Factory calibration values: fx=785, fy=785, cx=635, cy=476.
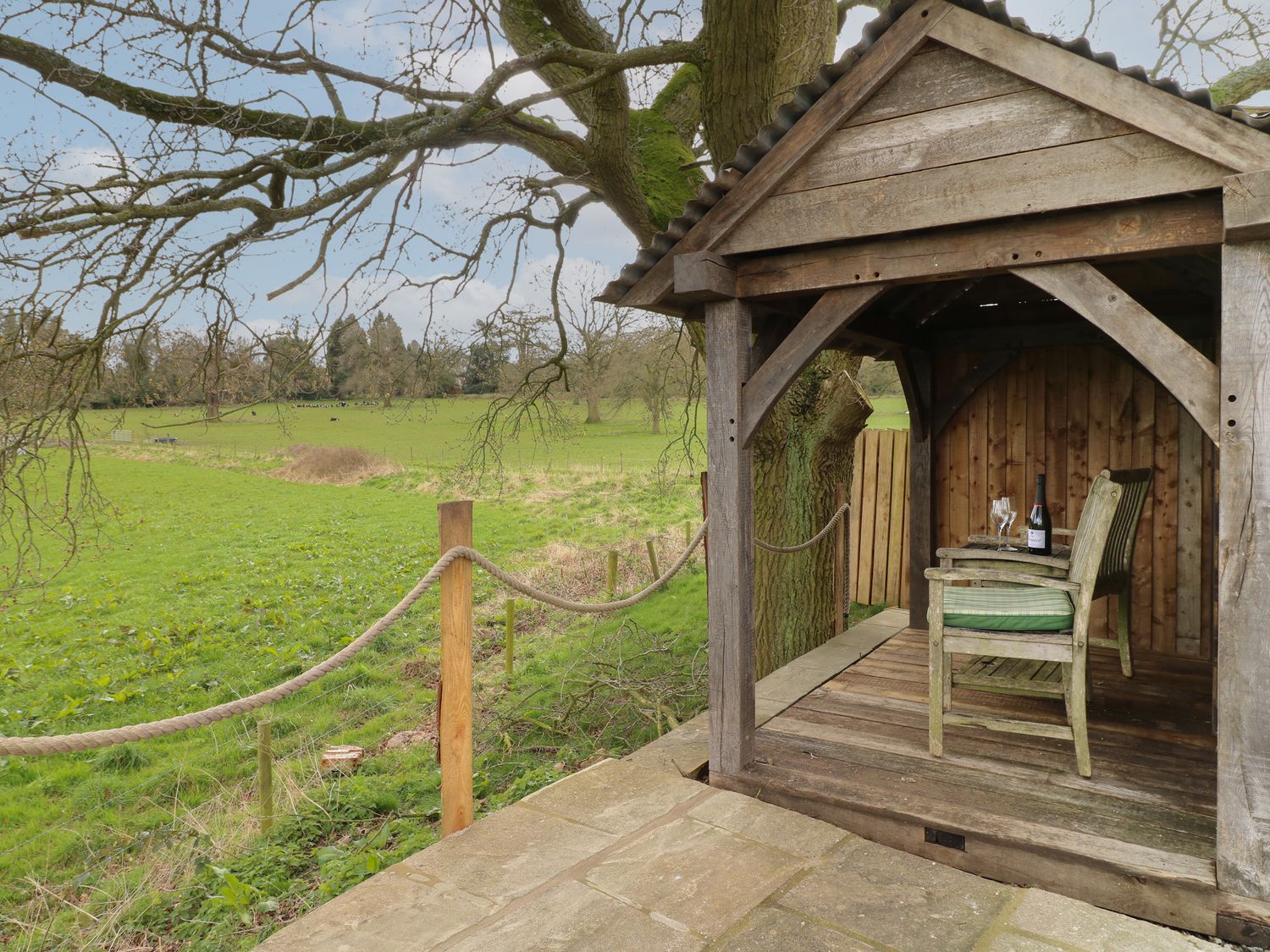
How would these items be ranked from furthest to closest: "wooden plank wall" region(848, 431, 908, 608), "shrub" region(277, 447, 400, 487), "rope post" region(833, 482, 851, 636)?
1. "shrub" region(277, 447, 400, 487)
2. "wooden plank wall" region(848, 431, 908, 608)
3. "rope post" region(833, 482, 851, 636)

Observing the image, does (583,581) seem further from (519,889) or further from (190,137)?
(519,889)

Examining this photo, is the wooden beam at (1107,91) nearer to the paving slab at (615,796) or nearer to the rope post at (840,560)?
the paving slab at (615,796)

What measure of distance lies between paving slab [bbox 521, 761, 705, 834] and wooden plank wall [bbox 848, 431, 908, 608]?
4518mm

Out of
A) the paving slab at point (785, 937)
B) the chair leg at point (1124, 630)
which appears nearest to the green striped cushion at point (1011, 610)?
the chair leg at point (1124, 630)

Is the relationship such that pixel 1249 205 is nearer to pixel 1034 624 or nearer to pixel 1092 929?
pixel 1034 624

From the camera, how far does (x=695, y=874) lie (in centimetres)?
257

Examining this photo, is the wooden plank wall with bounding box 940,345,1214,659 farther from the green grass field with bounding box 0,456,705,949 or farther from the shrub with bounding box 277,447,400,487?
the shrub with bounding box 277,447,400,487

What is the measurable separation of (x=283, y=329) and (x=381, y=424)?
27986 mm

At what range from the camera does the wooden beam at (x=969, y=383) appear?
17.0 ft

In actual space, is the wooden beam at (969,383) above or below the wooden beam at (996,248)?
below

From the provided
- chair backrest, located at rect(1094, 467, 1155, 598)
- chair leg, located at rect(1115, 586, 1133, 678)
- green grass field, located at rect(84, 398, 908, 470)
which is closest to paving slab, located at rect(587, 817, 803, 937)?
chair backrest, located at rect(1094, 467, 1155, 598)

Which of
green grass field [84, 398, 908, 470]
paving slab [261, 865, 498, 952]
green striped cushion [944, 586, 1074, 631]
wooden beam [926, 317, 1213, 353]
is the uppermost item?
wooden beam [926, 317, 1213, 353]

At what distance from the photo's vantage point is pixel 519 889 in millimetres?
2469

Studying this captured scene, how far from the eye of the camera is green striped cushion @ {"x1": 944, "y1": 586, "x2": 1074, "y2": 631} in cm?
317
